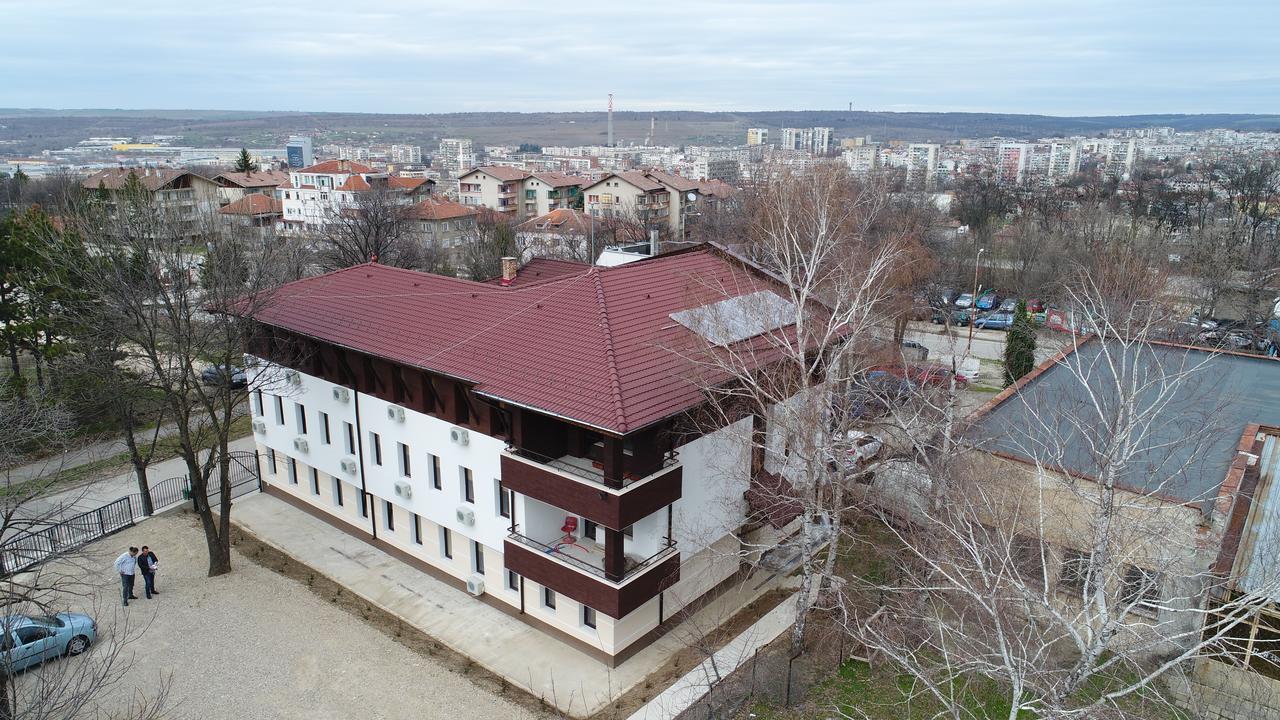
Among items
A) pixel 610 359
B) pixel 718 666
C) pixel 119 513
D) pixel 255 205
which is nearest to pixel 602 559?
pixel 718 666

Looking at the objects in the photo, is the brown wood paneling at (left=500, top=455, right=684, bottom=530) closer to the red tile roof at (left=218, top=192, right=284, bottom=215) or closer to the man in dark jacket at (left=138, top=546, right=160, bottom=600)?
the man in dark jacket at (left=138, top=546, right=160, bottom=600)

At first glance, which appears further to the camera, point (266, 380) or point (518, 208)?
point (518, 208)

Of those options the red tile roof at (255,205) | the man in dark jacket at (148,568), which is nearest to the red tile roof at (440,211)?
the red tile roof at (255,205)

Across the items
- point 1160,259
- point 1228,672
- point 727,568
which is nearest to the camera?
point 1228,672

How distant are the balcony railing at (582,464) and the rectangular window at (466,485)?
2.39 meters

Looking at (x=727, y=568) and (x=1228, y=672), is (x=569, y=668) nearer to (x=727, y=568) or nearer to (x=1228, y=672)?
(x=727, y=568)

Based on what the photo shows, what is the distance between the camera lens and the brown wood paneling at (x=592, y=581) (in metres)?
16.8

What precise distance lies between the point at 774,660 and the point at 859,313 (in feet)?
27.1

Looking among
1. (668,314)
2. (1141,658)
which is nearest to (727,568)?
(668,314)

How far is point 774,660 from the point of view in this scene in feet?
58.4

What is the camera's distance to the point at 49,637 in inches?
668

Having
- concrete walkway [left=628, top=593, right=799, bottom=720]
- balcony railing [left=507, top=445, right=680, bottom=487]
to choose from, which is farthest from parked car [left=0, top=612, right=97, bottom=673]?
concrete walkway [left=628, top=593, right=799, bottom=720]

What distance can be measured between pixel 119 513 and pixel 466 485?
504 inches

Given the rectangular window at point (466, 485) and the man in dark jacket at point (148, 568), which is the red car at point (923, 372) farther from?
the man in dark jacket at point (148, 568)
